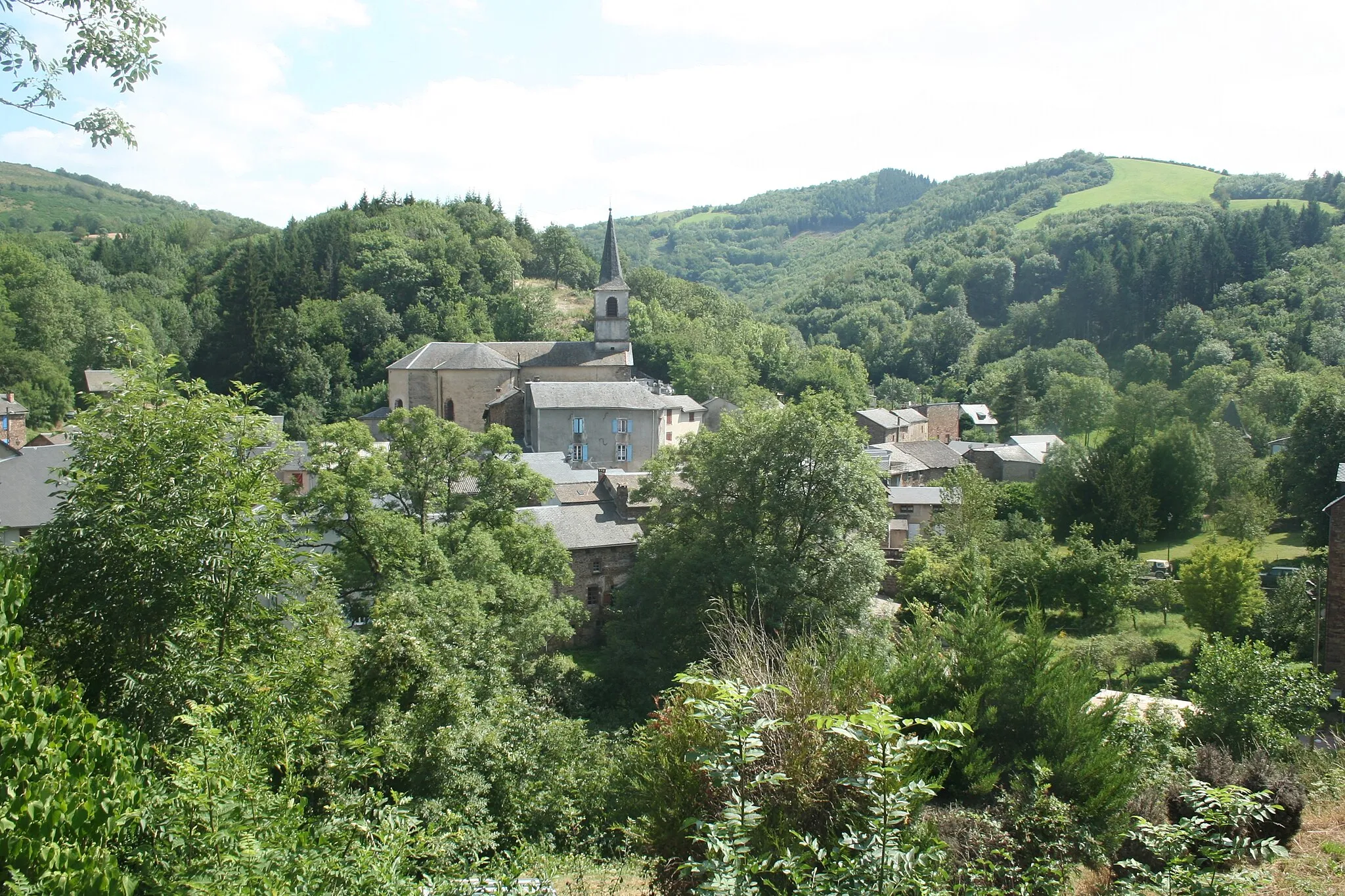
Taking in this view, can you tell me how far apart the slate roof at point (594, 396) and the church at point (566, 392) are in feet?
0.16

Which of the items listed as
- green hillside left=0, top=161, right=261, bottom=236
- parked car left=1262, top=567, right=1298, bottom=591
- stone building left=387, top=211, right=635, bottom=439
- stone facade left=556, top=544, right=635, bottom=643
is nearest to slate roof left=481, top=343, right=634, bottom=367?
stone building left=387, top=211, right=635, bottom=439

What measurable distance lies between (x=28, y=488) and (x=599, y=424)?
28.4m

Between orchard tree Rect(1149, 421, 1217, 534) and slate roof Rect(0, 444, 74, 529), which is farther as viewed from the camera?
orchard tree Rect(1149, 421, 1217, 534)

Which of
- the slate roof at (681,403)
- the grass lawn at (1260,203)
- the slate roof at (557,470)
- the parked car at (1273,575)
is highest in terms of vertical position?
the grass lawn at (1260,203)

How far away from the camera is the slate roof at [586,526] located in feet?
92.0

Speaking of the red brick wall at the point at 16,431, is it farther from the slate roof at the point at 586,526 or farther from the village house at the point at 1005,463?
the village house at the point at 1005,463

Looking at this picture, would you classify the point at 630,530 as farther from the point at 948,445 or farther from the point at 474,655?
the point at 948,445

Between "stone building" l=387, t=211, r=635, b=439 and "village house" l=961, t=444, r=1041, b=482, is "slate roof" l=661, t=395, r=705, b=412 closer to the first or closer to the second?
"stone building" l=387, t=211, r=635, b=439

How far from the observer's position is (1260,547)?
36.8m

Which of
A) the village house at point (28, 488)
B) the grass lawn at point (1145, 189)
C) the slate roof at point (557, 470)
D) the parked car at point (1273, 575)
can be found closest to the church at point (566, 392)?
the slate roof at point (557, 470)

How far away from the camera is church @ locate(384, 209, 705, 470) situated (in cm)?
4800

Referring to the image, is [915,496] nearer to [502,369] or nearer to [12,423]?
[502,369]

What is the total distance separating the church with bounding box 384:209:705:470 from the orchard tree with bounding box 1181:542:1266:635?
27.0m

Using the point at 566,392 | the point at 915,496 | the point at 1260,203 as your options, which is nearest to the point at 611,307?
the point at 566,392
